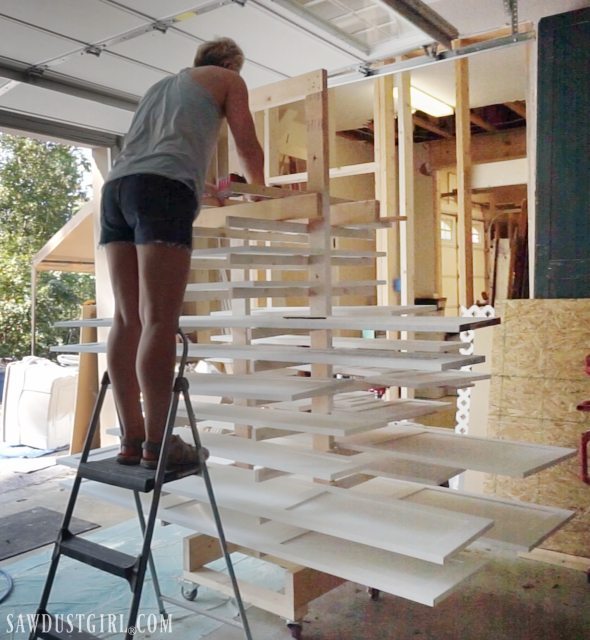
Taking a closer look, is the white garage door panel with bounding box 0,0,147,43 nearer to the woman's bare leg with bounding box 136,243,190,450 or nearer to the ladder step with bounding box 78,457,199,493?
the woman's bare leg with bounding box 136,243,190,450

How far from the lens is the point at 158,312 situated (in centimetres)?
181

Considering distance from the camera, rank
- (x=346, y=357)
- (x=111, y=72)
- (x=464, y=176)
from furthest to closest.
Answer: (x=464, y=176) → (x=111, y=72) → (x=346, y=357)

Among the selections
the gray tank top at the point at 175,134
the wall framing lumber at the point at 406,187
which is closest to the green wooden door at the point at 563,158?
the wall framing lumber at the point at 406,187

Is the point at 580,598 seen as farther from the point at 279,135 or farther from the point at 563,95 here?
the point at 279,135

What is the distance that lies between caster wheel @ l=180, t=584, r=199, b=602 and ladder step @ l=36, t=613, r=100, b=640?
0.81 metres

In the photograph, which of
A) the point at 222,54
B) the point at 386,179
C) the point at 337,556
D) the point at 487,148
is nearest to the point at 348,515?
the point at 337,556

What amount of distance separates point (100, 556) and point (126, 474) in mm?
246

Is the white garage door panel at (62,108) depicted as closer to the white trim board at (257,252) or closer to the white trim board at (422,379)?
the white trim board at (257,252)

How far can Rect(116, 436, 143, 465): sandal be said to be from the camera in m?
1.99

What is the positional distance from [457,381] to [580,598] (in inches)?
46.7

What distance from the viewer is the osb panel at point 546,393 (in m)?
3.02

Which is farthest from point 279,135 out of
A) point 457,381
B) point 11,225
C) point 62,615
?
point 11,225

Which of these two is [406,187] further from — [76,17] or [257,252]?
[76,17]

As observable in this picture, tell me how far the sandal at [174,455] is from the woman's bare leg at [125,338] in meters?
0.12
